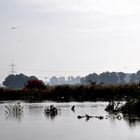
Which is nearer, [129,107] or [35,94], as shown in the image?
[129,107]

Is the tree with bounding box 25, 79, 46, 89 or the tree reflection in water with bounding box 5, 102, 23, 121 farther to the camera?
the tree with bounding box 25, 79, 46, 89

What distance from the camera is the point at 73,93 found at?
59750 millimetres

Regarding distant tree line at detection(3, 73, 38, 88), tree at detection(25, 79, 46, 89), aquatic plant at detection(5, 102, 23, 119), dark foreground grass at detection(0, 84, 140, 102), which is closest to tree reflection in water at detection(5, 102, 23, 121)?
aquatic plant at detection(5, 102, 23, 119)

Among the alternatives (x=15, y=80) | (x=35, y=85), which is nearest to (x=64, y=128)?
(x=35, y=85)

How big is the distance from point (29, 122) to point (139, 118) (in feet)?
21.7

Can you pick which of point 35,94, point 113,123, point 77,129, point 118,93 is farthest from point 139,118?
point 35,94

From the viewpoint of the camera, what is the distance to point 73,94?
196 feet

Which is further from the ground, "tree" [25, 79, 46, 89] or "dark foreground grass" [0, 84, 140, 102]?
"tree" [25, 79, 46, 89]

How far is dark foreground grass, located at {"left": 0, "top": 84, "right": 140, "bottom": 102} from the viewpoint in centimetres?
5724

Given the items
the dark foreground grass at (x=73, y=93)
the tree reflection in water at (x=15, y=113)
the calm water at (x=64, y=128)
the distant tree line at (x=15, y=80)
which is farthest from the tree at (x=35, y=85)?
the distant tree line at (x=15, y=80)

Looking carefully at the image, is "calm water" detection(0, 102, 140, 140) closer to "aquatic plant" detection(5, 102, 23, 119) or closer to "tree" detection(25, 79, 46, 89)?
"aquatic plant" detection(5, 102, 23, 119)

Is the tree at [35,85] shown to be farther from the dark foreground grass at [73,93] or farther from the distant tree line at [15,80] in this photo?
the distant tree line at [15,80]

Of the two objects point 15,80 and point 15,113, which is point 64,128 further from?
point 15,80

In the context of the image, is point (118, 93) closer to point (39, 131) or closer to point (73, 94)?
point (73, 94)
